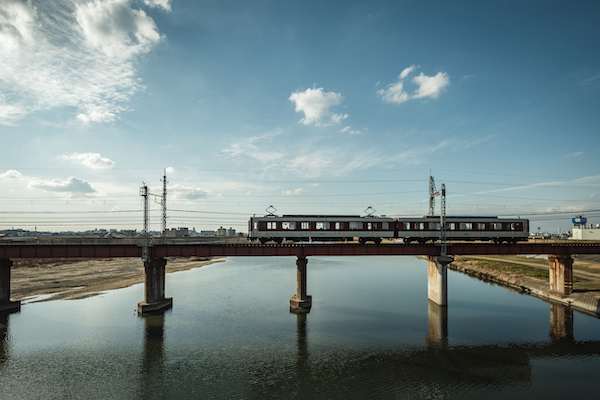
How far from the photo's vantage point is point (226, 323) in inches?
1474

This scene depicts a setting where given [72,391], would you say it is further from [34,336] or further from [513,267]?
[513,267]

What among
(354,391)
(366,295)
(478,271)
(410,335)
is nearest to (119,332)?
(354,391)

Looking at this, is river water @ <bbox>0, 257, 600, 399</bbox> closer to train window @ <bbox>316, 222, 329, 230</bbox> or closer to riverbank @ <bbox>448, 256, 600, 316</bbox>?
riverbank @ <bbox>448, 256, 600, 316</bbox>

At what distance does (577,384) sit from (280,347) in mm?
23415

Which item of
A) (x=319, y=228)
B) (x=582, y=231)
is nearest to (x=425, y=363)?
(x=319, y=228)

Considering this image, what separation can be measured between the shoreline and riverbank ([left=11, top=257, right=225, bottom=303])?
72.6m

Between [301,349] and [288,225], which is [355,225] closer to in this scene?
[288,225]

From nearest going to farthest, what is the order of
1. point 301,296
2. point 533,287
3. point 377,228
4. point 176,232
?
point 301,296, point 377,228, point 533,287, point 176,232

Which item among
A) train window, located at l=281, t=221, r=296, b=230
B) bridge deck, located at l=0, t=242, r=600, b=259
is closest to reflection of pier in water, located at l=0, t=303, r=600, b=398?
bridge deck, located at l=0, t=242, r=600, b=259

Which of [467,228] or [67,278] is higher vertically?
[467,228]

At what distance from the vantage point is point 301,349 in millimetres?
30266

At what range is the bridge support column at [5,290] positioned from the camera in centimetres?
4272

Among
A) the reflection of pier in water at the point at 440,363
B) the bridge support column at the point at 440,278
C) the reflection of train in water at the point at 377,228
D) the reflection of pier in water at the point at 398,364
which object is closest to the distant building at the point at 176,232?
the reflection of train in water at the point at 377,228

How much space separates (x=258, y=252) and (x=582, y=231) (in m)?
108
